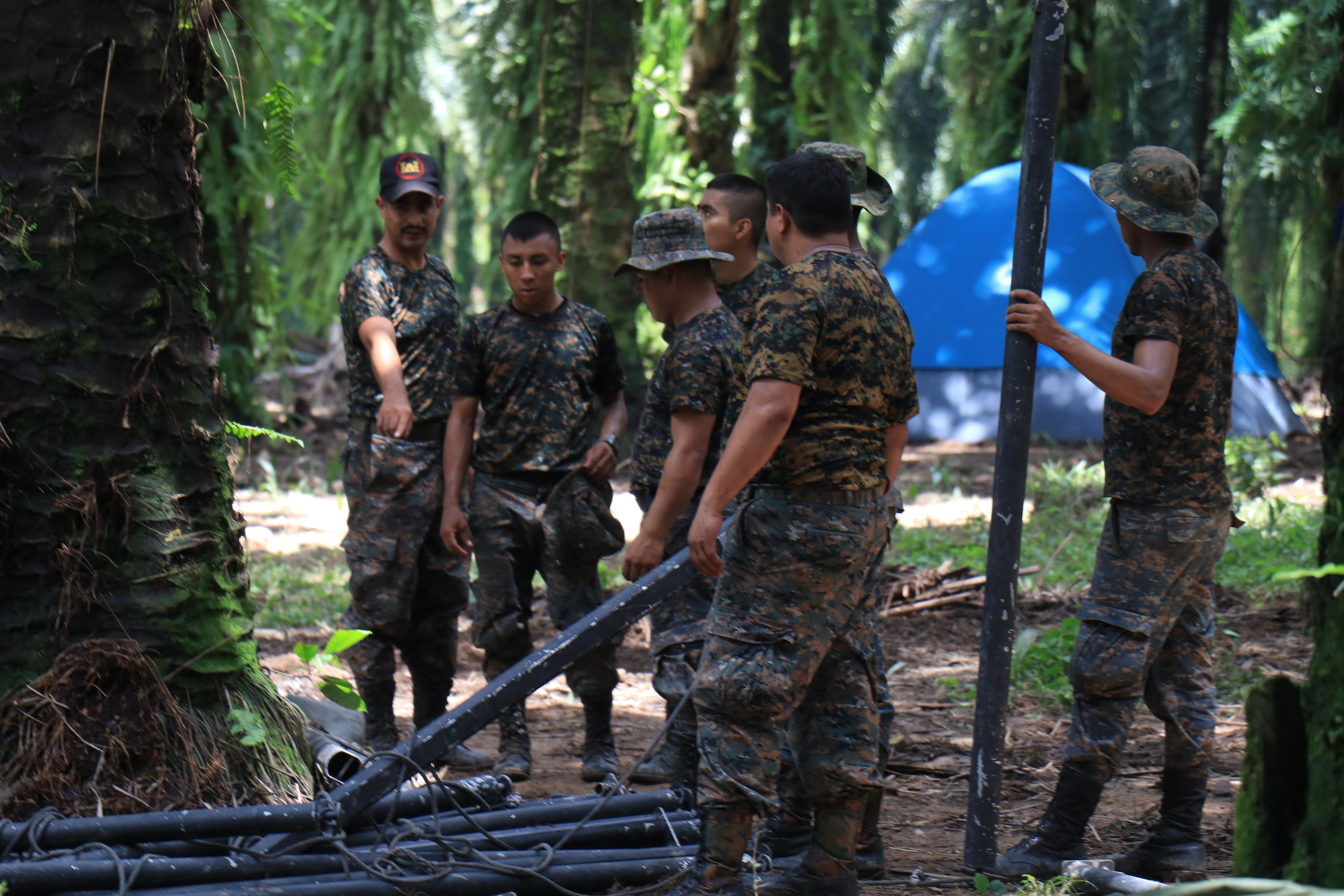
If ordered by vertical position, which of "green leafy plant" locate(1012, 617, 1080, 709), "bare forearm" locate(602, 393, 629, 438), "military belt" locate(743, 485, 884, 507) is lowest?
"green leafy plant" locate(1012, 617, 1080, 709)

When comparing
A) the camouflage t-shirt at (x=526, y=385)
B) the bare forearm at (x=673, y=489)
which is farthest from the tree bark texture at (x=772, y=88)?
the bare forearm at (x=673, y=489)

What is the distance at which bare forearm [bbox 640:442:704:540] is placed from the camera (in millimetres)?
3799

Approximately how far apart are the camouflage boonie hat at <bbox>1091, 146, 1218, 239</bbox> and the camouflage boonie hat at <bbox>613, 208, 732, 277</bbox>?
52.8 inches

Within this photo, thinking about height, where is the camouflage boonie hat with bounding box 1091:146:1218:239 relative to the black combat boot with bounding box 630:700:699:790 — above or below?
above

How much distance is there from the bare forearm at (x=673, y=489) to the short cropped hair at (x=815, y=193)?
2.84 ft

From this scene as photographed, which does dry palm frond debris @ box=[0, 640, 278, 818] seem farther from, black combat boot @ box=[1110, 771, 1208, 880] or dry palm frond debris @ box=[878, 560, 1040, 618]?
dry palm frond debris @ box=[878, 560, 1040, 618]

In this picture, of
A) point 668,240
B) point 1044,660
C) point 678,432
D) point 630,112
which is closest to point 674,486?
point 678,432

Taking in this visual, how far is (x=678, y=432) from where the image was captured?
3.94 metres

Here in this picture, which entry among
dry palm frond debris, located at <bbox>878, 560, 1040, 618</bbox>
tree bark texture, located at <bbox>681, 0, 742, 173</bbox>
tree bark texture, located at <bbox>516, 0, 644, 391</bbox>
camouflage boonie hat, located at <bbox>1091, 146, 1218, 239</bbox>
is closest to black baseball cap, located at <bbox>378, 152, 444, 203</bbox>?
camouflage boonie hat, located at <bbox>1091, 146, 1218, 239</bbox>

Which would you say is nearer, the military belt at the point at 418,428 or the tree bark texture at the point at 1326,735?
the tree bark texture at the point at 1326,735

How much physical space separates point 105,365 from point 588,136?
6987 millimetres

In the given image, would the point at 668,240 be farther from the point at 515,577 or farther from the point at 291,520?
the point at 291,520

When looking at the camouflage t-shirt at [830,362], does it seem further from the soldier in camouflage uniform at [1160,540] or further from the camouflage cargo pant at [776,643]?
the soldier in camouflage uniform at [1160,540]

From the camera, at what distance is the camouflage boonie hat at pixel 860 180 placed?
4020 mm
